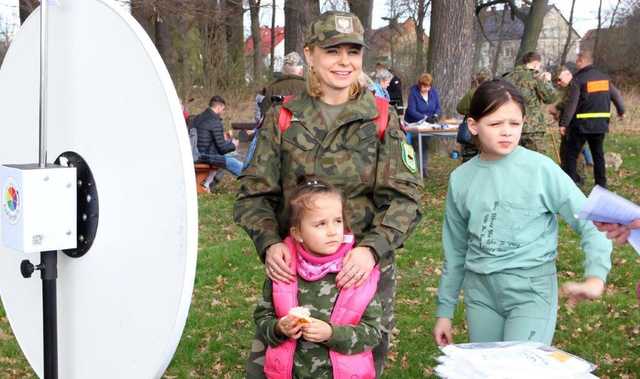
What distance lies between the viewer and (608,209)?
2.40 m

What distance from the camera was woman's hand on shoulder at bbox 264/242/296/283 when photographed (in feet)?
8.91

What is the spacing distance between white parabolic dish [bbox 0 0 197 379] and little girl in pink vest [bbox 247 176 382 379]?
0.63 meters

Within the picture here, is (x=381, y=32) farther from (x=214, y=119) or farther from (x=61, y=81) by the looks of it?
(x=61, y=81)

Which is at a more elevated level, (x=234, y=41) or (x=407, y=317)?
(x=234, y=41)

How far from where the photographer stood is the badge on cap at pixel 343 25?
2791mm

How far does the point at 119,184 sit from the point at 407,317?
12.3 ft

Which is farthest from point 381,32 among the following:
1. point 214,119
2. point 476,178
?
point 476,178

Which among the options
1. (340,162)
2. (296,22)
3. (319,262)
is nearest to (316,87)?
(340,162)

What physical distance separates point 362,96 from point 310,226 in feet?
1.71

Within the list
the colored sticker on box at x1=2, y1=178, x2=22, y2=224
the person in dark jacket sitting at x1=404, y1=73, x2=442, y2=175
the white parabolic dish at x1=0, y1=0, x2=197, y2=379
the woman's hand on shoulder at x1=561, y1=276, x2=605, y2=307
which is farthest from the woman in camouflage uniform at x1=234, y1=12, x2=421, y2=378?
the person in dark jacket sitting at x1=404, y1=73, x2=442, y2=175

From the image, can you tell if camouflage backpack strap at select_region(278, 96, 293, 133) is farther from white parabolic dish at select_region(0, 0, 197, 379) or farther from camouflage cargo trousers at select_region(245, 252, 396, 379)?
white parabolic dish at select_region(0, 0, 197, 379)

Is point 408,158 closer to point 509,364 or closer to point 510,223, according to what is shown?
point 510,223

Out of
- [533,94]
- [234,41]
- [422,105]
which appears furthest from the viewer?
[234,41]

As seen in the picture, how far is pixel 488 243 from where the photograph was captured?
3020mm
